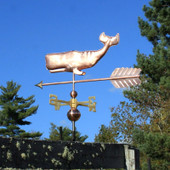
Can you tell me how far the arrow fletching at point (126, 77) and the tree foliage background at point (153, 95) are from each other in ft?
18.9

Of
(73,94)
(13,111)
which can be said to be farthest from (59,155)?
(13,111)

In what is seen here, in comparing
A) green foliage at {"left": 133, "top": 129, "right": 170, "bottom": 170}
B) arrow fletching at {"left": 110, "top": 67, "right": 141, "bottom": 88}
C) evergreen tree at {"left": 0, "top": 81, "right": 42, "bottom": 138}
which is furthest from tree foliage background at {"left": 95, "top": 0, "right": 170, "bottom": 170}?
evergreen tree at {"left": 0, "top": 81, "right": 42, "bottom": 138}

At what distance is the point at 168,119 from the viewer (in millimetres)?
18078

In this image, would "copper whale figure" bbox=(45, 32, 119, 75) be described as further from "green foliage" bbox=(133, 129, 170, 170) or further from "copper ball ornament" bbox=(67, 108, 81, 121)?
"green foliage" bbox=(133, 129, 170, 170)

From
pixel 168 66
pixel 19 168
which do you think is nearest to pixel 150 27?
pixel 168 66

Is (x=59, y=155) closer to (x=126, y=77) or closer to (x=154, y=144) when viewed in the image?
(x=126, y=77)

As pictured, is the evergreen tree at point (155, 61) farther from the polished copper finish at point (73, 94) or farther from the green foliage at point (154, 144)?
the polished copper finish at point (73, 94)

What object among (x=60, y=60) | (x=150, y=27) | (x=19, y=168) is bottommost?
(x=19, y=168)

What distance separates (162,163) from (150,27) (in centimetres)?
805

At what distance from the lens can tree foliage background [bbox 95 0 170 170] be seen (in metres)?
13.0

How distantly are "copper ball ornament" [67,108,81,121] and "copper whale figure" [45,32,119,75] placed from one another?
967 millimetres

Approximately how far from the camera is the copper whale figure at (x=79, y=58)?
7.25m

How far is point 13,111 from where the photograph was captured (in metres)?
28.6

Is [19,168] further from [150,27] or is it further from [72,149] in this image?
[150,27]
